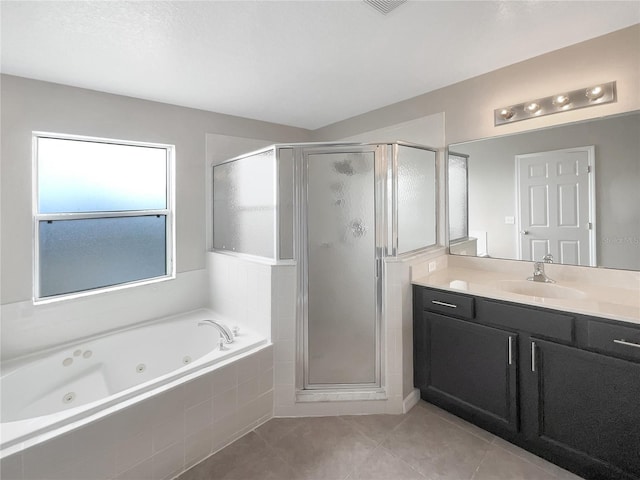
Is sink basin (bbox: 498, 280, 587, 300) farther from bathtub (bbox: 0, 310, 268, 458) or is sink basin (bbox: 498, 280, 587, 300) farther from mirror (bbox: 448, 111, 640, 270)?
bathtub (bbox: 0, 310, 268, 458)

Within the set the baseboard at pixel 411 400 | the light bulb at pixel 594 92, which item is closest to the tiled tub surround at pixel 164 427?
the baseboard at pixel 411 400

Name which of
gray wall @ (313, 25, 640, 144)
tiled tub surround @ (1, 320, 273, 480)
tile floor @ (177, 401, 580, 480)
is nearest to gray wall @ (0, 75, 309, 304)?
tiled tub surround @ (1, 320, 273, 480)

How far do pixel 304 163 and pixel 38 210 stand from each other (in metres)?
1.97

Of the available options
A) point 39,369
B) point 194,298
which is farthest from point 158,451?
point 194,298

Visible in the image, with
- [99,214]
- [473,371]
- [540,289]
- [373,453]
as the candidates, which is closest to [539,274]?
[540,289]

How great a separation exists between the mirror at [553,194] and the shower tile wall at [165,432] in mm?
1937

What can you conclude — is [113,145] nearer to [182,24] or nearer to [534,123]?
[182,24]

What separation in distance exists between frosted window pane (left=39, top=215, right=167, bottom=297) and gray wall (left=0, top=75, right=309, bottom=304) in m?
0.13

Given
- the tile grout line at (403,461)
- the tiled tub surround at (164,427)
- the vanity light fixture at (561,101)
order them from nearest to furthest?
the tiled tub surround at (164,427)
the tile grout line at (403,461)
the vanity light fixture at (561,101)

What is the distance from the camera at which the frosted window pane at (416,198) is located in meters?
2.19

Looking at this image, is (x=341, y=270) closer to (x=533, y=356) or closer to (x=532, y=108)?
(x=533, y=356)

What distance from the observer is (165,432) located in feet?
5.31

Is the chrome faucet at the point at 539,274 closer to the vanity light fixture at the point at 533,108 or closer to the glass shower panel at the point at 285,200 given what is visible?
the vanity light fixture at the point at 533,108

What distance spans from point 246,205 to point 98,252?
1.27 meters
